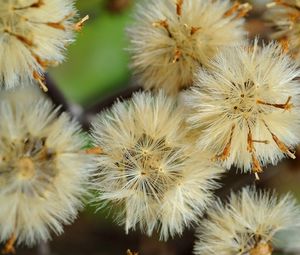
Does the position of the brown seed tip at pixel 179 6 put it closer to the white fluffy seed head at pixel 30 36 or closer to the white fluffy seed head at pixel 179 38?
the white fluffy seed head at pixel 179 38

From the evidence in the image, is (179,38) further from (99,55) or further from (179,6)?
(99,55)

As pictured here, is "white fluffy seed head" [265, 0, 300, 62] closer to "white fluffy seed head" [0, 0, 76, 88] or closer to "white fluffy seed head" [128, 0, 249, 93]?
"white fluffy seed head" [128, 0, 249, 93]

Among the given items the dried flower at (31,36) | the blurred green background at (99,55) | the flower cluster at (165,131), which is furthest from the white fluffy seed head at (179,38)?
the blurred green background at (99,55)

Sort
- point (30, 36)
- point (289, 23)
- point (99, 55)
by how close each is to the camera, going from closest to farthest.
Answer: point (30, 36) → point (289, 23) → point (99, 55)

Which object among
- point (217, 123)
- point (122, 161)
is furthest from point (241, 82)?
point (122, 161)

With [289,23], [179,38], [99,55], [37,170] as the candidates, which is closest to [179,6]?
[179,38]

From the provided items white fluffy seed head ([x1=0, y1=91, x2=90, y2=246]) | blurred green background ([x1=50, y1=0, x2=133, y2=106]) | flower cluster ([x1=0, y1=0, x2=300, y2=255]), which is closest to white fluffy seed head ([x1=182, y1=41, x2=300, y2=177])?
flower cluster ([x1=0, y1=0, x2=300, y2=255])
